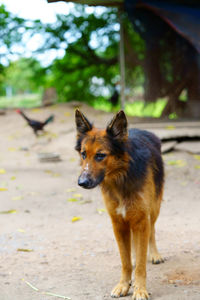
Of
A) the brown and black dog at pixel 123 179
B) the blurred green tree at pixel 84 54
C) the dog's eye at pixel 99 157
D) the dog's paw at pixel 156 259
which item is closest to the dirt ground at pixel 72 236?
the dog's paw at pixel 156 259

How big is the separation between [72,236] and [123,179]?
7.38 feet

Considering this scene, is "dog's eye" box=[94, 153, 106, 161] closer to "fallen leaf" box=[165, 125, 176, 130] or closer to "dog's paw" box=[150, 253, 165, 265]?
"dog's paw" box=[150, 253, 165, 265]


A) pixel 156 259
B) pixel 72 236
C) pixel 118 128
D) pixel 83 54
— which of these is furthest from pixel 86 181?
pixel 83 54

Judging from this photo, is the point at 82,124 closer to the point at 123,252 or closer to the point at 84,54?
the point at 123,252

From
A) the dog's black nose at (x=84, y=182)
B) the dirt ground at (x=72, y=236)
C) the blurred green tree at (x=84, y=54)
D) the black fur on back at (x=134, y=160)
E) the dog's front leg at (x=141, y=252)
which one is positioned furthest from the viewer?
the blurred green tree at (x=84, y=54)

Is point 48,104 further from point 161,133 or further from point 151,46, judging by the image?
point 161,133

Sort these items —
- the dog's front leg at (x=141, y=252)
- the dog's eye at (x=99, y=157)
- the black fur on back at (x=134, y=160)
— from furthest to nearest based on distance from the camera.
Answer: the dog's front leg at (x=141, y=252) → the black fur on back at (x=134, y=160) → the dog's eye at (x=99, y=157)

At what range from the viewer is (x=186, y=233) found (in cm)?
575

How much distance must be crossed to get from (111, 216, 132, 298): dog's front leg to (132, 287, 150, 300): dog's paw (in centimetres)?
21

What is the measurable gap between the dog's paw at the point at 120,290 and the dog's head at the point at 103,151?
1.07 meters

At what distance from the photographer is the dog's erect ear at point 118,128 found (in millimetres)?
3824

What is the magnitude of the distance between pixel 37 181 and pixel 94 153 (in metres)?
5.47

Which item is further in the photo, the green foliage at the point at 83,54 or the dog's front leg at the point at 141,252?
the green foliage at the point at 83,54

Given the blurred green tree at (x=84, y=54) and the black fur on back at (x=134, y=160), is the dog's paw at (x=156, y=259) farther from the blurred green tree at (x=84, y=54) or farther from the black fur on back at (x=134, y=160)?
the blurred green tree at (x=84, y=54)
